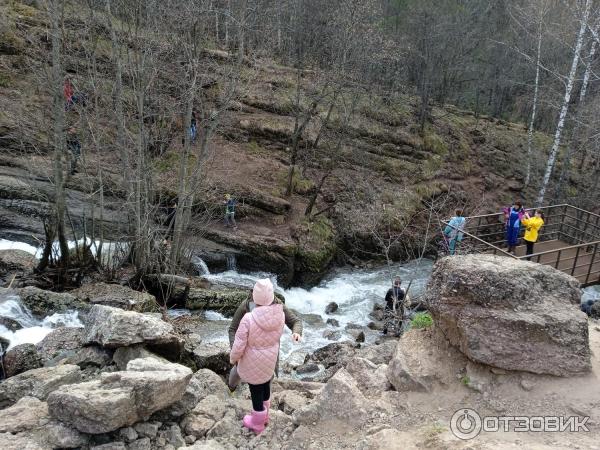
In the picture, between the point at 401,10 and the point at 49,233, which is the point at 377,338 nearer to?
the point at 49,233

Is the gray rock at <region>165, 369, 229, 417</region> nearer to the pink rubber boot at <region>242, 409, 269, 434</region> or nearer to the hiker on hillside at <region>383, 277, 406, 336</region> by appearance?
the pink rubber boot at <region>242, 409, 269, 434</region>

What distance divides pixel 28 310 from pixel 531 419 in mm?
9539

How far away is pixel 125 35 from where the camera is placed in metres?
11.9

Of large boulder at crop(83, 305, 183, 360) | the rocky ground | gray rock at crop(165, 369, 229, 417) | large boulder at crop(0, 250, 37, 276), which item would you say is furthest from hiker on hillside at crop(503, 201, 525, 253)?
large boulder at crop(0, 250, 37, 276)

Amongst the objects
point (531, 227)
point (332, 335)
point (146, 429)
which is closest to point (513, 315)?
point (146, 429)

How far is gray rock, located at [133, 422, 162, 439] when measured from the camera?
497cm

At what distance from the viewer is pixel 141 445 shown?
4852 millimetres

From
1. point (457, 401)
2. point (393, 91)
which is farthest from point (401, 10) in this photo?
point (457, 401)

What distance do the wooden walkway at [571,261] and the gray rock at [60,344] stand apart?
8997 mm

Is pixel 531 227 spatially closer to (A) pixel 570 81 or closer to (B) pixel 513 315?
(B) pixel 513 315

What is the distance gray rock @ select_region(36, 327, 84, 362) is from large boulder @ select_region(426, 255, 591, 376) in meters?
5.47

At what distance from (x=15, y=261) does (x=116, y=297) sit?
338 cm

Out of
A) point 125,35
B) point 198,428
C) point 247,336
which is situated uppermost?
point 125,35

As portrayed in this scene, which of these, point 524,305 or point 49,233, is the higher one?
point 524,305
